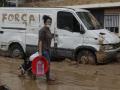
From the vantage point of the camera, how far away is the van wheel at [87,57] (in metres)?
16.4

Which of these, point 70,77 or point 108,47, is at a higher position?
point 108,47

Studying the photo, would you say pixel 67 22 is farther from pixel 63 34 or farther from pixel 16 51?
pixel 16 51

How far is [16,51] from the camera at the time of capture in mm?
18688

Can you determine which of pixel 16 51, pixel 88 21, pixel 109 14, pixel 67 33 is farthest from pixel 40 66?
pixel 109 14

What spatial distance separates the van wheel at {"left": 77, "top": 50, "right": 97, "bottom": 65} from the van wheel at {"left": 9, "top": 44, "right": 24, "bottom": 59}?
3050 millimetres

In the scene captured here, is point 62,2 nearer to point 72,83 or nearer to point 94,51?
point 94,51

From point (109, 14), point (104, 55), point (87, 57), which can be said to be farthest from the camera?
point (109, 14)

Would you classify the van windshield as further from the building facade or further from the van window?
the building facade

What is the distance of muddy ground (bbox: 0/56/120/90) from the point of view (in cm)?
1181

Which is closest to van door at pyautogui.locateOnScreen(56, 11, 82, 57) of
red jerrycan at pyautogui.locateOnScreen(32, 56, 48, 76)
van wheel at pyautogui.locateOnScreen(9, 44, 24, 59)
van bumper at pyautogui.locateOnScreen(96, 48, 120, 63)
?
van bumper at pyautogui.locateOnScreen(96, 48, 120, 63)

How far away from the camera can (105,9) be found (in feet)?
71.4

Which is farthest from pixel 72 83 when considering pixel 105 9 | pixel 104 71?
pixel 105 9

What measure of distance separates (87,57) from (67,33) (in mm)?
1264

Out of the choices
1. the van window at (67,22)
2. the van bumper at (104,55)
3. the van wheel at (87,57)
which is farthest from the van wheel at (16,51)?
the van bumper at (104,55)
